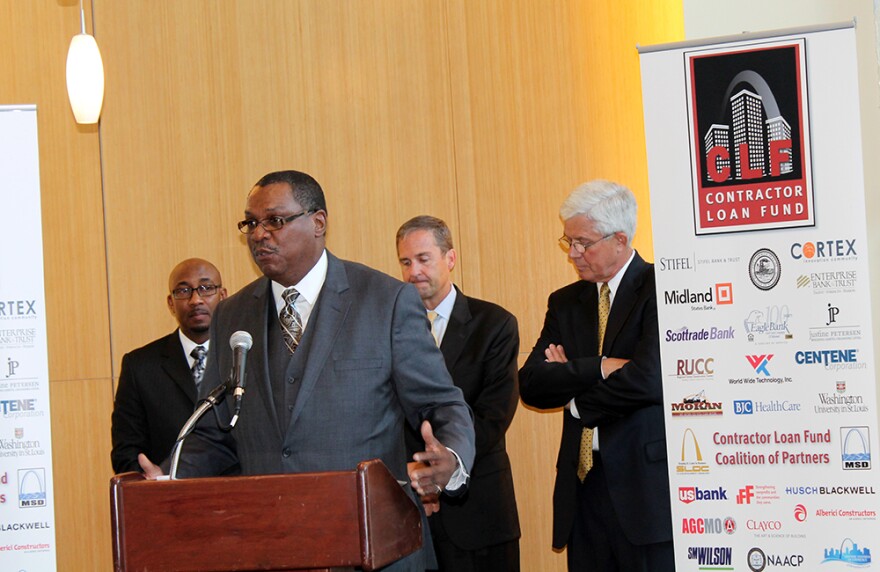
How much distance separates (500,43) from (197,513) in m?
4.19

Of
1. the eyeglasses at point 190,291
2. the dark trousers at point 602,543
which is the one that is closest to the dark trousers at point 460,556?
the dark trousers at point 602,543

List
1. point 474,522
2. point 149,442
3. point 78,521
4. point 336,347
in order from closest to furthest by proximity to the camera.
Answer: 1. point 336,347
2. point 474,522
3. point 149,442
4. point 78,521

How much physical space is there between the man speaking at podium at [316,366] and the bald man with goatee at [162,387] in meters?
1.45

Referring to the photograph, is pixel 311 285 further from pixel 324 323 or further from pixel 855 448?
pixel 855 448

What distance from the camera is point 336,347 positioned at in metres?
3.37

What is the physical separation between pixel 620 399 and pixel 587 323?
48cm

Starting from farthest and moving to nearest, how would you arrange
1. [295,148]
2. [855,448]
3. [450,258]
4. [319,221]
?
1. [295,148]
2. [450,258]
3. [855,448]
4. [319,221]

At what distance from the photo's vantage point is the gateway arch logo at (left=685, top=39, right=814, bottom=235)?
4.01 m

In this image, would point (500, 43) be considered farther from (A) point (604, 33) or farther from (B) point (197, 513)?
(B) point (197, 513)

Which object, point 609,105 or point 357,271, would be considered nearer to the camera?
point 357,271

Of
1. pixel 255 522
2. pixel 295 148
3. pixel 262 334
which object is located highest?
pixel 295 148

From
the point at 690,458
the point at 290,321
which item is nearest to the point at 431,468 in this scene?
the point at 290,321

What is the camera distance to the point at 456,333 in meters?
4.88

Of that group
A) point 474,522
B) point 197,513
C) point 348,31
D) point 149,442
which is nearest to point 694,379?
point 474,522
